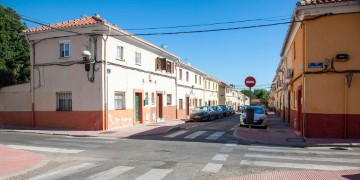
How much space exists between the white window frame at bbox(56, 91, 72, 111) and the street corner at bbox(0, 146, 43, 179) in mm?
7986

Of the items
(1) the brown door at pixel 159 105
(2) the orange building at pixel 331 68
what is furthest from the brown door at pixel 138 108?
(2) the orange building at pixel 331 68

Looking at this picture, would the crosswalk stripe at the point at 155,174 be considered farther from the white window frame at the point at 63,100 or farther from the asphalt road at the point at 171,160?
the white window frame at the point at 63,100

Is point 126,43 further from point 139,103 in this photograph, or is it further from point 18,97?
point 18,97

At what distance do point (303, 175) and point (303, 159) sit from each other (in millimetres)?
2295

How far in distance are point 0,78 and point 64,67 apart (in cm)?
604

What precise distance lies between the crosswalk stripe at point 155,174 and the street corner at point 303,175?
1581 millimetres

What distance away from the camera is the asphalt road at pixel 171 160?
747cm

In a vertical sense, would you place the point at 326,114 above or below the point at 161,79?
below

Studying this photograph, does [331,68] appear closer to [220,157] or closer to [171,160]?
[220,157]

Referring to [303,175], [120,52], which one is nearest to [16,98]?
[120,52]

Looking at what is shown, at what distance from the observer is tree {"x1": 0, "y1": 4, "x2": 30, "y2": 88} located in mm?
22297

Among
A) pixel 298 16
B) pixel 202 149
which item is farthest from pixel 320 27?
pixel 202 149

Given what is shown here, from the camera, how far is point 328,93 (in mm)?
13758

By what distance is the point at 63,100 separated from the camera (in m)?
19.1
